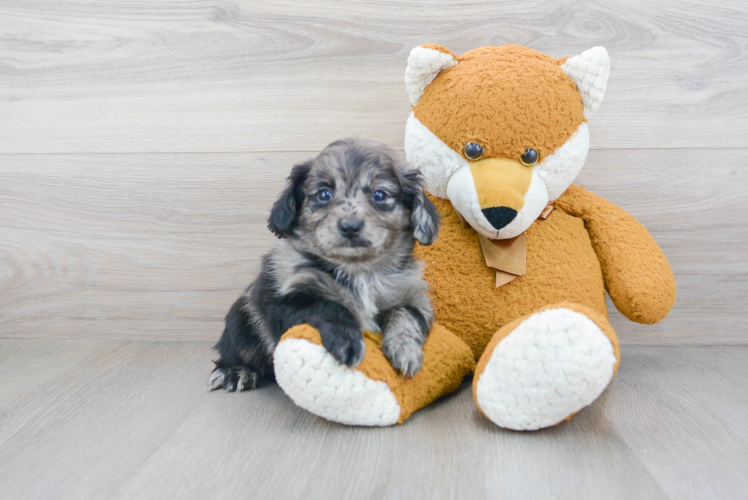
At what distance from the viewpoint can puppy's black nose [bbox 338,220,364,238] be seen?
1.34 metres

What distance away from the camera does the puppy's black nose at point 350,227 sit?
1.34 meters

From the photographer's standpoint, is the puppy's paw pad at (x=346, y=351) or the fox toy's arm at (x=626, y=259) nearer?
the puppy's paw pad at (x=346, y=351)

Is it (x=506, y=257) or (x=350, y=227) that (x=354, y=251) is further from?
(x=506, y=257)

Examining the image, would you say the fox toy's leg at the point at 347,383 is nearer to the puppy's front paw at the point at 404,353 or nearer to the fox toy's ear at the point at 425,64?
the puppy's front paw at the point at 404,353

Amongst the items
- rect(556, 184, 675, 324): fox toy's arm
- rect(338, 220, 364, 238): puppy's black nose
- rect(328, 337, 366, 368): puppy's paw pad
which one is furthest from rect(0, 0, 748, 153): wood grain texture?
rect(328, 337, 366, 368): puppy's paw pad

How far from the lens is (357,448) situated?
1.25 metres

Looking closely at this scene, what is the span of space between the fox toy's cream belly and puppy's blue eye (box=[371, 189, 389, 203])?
1.00 ft

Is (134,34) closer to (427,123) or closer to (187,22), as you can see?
(187,22)

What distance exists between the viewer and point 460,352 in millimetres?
1542

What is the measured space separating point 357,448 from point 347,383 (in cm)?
15

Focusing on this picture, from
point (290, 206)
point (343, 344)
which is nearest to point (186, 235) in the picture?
point (290, 206)

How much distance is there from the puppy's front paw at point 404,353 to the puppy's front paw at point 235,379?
0.55 m

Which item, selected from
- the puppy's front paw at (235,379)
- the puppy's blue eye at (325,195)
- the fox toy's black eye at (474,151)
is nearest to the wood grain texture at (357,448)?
the puppy's front paw at (235,379)

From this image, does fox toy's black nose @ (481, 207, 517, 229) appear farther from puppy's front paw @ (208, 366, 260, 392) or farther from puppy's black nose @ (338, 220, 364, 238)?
puppy's front paw @ (208, 366, 260, 392)
